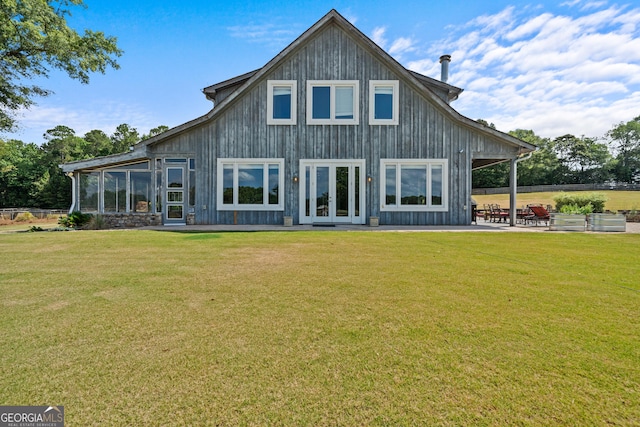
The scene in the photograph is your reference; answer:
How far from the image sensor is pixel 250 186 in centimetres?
1342

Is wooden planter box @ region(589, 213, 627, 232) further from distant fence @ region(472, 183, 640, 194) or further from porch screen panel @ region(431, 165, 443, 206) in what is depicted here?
distant fence @ region(472, 183, 640, 194)

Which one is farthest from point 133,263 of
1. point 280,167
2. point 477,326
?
point 280,167

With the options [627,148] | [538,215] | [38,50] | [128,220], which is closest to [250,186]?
[128,220]

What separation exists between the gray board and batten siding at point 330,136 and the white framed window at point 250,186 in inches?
10.9

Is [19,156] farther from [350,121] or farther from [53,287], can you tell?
[53,287]

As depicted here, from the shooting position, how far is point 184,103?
74.5 ft

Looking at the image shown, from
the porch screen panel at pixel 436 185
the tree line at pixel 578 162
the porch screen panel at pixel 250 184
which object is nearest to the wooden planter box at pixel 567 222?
the porch screen panel at pixel 436 185

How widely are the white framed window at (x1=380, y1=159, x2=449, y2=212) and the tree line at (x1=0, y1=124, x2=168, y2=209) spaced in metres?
34.1

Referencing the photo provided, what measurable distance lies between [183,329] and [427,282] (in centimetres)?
313

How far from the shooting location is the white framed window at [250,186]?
13.3 m

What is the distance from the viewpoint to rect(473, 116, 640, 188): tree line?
52875mm

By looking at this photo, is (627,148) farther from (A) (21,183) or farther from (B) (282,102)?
(A) (21,183)

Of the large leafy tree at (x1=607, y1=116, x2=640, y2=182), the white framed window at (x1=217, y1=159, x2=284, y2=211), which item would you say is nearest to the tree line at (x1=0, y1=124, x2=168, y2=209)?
the white framed window at (x1=217, y1=159, x2=284, y2=211)

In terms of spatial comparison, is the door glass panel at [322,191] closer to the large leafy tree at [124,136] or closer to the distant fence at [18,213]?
the distant fence at [18,213]
